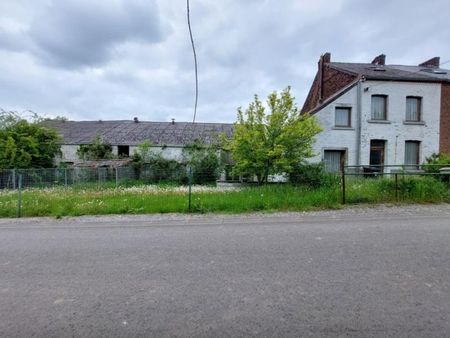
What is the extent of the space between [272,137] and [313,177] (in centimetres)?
276

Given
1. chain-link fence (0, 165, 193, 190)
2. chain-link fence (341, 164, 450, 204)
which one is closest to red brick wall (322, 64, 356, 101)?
chain-link fence (341, 164, 450, 204)

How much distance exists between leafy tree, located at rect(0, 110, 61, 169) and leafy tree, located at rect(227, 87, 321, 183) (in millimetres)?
14404

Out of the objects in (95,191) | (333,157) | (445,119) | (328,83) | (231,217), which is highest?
(328,83)

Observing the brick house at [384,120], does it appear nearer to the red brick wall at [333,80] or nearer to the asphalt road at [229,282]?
the red brick wall at [333,80]

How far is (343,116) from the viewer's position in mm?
18312

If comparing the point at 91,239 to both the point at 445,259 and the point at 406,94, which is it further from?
the point at 406,94

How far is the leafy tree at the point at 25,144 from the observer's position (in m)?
A: 18.0

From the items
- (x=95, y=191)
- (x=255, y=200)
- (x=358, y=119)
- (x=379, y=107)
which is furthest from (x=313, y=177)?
(x=379, y=107)

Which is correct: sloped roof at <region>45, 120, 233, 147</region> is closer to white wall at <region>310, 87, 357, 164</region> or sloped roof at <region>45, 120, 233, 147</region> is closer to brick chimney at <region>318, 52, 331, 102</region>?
brick chimney at <region>318, 52, 331, 102</region>

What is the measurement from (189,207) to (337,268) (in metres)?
5.63

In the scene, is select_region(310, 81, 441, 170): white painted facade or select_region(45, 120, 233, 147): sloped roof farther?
select_region(45, 120, 233, 147): sloped roof

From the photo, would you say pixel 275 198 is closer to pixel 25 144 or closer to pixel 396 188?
pixel 396 188

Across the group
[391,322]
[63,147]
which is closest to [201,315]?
[391,322]

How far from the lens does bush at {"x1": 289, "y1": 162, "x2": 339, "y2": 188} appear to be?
10898 millimetres
